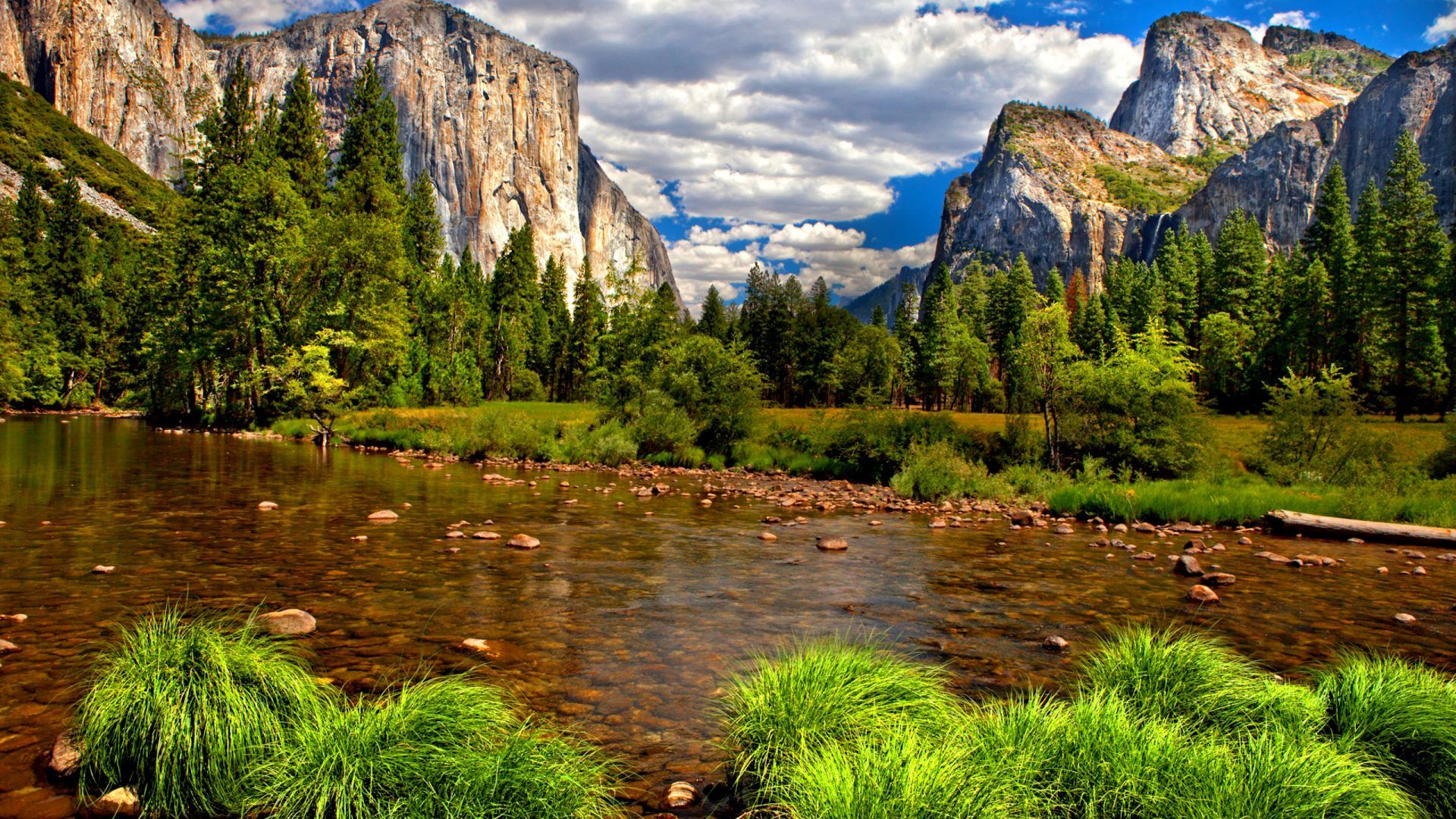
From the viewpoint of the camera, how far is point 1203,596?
10.6 m

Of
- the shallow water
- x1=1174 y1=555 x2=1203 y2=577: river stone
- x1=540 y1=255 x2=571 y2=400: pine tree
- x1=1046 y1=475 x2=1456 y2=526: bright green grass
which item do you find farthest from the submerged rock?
x1=540 y1=255 x2=571 y2=400: pine tree

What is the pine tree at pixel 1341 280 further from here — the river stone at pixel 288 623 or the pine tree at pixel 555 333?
the pine tree at pixel 555 333

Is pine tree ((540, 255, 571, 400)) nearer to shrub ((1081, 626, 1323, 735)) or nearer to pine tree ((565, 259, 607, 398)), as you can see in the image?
pine tree ((565, 259, 607, 398))

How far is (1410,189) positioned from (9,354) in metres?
93.9

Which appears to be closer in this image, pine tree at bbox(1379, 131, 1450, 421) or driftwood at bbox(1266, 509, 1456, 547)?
driftwood at bbox(1266, 509, 1456, 547)

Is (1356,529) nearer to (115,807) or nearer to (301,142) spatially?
(115,807)

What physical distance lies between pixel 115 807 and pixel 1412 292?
216 ft

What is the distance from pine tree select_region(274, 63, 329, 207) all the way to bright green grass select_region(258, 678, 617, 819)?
5072cm

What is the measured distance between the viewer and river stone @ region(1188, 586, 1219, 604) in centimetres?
Result: 1049

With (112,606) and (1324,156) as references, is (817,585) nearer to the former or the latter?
(112,606)

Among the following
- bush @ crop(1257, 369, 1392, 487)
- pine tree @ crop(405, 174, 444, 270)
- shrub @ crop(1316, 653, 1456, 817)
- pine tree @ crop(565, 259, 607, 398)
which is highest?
pine tree @ crop(405, 174, 444, 270)

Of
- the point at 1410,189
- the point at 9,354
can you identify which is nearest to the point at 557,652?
the point at 9,354

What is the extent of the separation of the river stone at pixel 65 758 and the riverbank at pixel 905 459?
703 inches

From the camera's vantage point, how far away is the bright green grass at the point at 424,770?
3.55 metres
